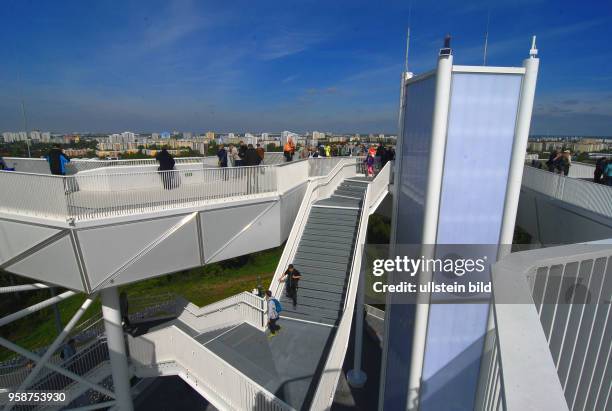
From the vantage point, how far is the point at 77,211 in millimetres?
7508

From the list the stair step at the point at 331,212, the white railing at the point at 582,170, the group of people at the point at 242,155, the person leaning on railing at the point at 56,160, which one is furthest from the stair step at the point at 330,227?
the white railing at the point at 582,170

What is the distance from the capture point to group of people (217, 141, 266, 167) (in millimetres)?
12570

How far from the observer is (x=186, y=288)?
28.6 m

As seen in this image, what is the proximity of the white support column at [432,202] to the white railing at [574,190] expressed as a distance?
154 inches

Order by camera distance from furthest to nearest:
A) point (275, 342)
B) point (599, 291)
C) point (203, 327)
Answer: point (203, 327), point (275, 342), point (599, 291)

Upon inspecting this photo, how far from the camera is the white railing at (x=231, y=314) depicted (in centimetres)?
1100

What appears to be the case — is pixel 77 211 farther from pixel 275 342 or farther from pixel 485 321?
pixel 485 321

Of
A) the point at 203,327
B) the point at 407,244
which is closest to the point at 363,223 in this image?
the point at 407,244

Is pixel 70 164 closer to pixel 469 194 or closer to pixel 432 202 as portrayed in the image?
pixel 432 202

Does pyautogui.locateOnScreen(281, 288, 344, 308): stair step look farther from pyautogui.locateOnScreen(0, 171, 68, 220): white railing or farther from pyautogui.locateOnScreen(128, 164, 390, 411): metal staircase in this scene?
pyautogui.locateOnScreen(0, 171, 68, 220): white railing

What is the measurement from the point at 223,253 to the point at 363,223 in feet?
17.0

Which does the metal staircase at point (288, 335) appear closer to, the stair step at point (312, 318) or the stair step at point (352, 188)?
the stair step at point (312, 318)

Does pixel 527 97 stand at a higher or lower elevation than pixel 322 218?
higher

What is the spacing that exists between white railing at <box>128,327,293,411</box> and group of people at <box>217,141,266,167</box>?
6180 millimetres
